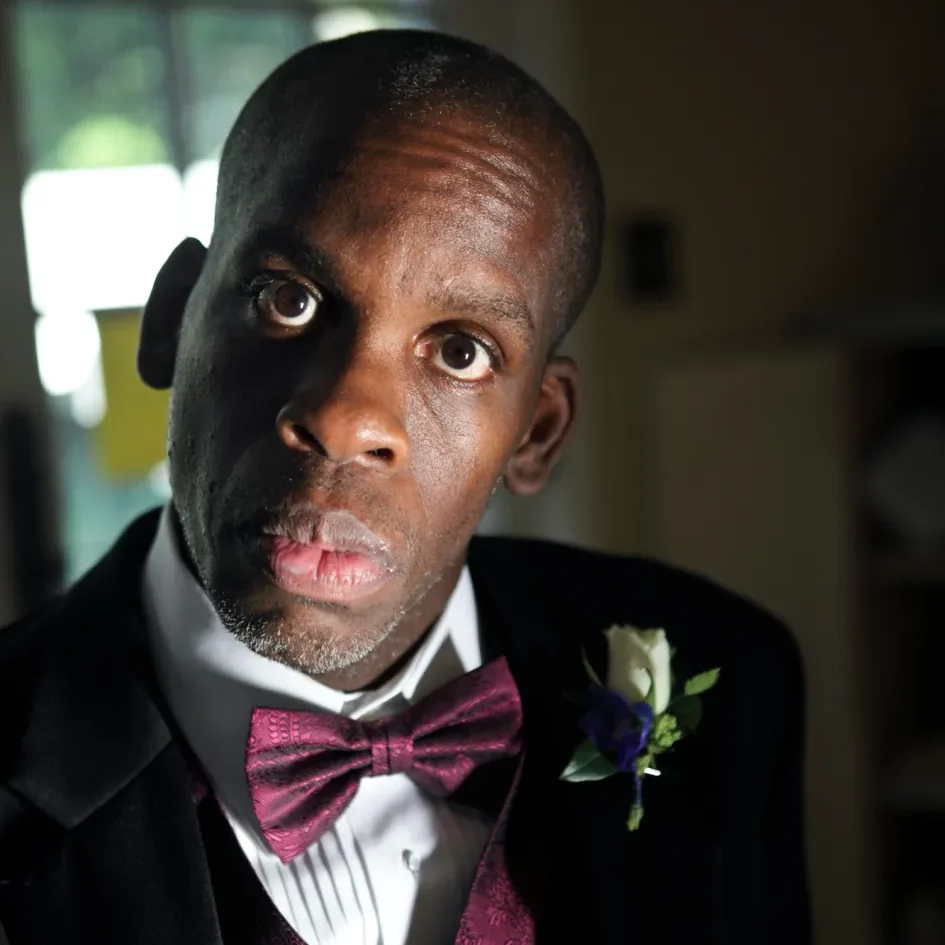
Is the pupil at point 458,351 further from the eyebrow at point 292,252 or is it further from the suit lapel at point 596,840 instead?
the suit lapel at point 596,840

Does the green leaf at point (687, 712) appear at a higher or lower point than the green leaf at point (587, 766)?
higher

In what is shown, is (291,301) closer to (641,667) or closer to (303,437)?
(303,437)

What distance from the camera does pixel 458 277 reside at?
0.83 m

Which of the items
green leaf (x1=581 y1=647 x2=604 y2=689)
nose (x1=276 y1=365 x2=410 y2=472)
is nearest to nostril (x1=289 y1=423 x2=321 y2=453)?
nose (x1=276 y1=365 x2=410 y2=472)

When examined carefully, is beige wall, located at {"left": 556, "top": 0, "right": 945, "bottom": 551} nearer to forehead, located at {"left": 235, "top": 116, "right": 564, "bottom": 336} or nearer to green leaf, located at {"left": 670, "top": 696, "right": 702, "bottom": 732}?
green leaf, located at {"left": 670, "top": 696, "right": 702, "bottom": 732}

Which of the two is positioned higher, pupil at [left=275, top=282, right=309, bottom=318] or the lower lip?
pupil at [left=275, top=282, right=309, bottom=318]

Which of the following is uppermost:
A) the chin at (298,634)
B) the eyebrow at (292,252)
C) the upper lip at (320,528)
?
the eyebrow at (292,252)

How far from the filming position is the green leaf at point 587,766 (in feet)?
3.15

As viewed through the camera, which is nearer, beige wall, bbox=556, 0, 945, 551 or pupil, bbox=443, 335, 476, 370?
pupil, bbox=443, 335, 476, 370

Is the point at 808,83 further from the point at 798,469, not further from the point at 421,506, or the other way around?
the point at 421,506

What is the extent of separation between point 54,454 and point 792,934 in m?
1.57

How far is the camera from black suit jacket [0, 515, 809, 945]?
829 mm

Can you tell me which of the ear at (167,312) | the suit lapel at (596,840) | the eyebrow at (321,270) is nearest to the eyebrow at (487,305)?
the eyebrow at (321,270)

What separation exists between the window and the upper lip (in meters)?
1.56
